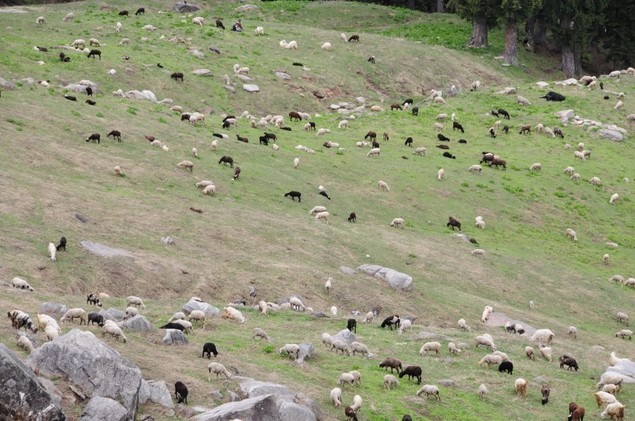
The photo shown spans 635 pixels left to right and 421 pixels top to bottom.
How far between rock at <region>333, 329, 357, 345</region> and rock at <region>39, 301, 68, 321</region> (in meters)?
7.10

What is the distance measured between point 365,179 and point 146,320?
28054 millimetres

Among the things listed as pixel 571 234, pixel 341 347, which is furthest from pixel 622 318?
pixel 341 347

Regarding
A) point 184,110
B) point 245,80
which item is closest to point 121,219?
point 184,110

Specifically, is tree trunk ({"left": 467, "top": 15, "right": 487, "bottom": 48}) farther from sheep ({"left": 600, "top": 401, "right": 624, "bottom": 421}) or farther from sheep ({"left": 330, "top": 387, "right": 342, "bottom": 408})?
sheep ({"left": 330, "top": 387, "right": 342, "bottom": 408})

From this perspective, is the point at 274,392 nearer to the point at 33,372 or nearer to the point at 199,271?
the point at 33,372

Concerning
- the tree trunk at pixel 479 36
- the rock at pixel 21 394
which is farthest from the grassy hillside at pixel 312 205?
the tree trunk at pixel 479 36

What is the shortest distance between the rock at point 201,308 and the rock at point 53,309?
3.80 metres

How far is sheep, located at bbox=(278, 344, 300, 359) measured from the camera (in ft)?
89.0

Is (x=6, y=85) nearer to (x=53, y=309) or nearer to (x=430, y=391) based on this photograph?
(x=53, y=309)

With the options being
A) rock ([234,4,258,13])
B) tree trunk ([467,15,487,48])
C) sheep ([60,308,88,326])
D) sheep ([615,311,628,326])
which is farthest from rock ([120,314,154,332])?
rock ([234,4,258,13])

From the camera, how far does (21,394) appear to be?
63.5 ft

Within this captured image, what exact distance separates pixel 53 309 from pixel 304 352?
6.24m

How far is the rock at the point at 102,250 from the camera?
3491 centimetres

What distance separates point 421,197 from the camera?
2098 inches
